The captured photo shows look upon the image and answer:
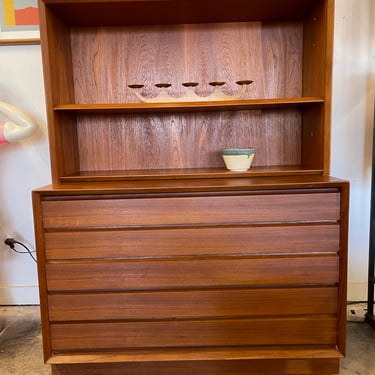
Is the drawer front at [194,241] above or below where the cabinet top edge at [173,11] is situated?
below

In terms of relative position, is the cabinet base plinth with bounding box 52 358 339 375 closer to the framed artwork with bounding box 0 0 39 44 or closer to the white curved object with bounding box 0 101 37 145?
the white curved object with bounding box 0 101 37 145

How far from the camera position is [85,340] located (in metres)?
1.37

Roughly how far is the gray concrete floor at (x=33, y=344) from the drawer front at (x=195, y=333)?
9.8 inches

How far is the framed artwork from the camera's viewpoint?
1790 mm

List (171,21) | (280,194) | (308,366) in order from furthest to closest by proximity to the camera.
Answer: (171,21), (308,366), (280,194)

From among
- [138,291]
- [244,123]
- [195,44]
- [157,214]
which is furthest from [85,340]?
[195,44]

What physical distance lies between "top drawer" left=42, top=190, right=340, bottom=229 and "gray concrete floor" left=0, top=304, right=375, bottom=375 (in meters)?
0.69

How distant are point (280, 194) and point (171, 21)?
0.99 metres

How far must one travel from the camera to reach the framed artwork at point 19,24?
5.87 ft

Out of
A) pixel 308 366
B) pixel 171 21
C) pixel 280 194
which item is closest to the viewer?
pixel 280 194

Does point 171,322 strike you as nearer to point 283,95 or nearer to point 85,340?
point 85,340

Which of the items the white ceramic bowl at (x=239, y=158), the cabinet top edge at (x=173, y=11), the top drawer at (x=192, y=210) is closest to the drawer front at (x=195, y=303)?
the top drawer at (x=192, y=210)

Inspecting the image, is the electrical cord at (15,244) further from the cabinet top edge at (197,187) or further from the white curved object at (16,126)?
the cabinet top edge at (197,187)

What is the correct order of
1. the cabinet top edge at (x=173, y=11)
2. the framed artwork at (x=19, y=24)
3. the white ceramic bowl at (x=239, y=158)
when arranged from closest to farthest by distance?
the cabinet top edge at (x=173, y=11) → the white ceramic bowl at (x=239, y=158) → the framed artwork at (x=19, y=24)
